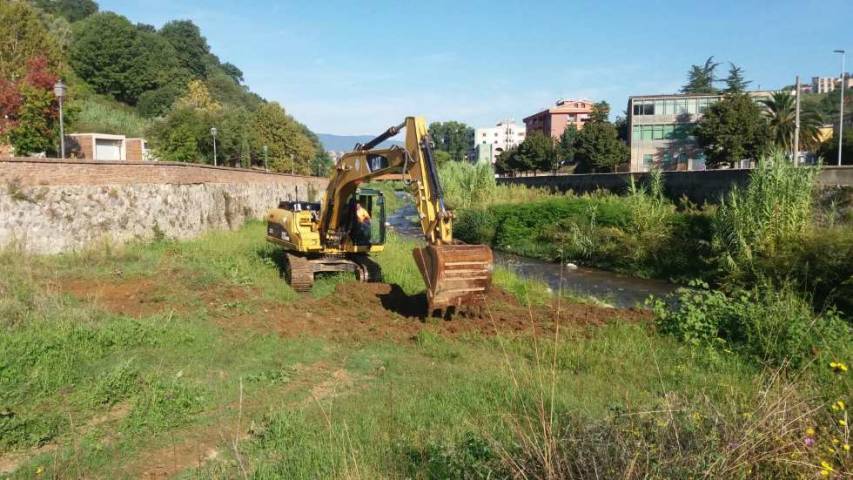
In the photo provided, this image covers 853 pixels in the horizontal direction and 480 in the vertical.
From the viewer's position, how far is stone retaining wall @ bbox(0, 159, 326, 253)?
1534cm

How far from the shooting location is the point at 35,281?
11992mm

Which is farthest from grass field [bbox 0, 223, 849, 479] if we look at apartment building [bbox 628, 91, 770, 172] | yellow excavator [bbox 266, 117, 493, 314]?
apartment building [bbox 628, 91, 770, 172]

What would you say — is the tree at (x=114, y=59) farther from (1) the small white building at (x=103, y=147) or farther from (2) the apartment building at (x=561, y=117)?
(2) the apartment building at (x=561, y=117)

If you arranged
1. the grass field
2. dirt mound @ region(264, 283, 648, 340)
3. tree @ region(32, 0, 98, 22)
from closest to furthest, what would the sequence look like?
the grass field, dirt mound @ region(264, 283, 648, 340), tree @ region(32, 0, 98, 22)

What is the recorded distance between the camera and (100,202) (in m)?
17.5

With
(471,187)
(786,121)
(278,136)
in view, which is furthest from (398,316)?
(786,121)

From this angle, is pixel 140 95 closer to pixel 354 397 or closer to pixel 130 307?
pixel 130 307

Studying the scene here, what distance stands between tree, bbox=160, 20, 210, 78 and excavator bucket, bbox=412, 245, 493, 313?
335 feet

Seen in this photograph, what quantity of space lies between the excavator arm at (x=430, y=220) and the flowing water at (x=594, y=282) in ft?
16.8

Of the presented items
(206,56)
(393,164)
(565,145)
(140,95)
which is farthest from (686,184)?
(206,56)

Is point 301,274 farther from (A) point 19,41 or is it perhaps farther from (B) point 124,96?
(B) point 124,96

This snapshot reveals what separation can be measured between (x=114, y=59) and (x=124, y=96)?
4.79 meters

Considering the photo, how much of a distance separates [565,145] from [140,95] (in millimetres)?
53310

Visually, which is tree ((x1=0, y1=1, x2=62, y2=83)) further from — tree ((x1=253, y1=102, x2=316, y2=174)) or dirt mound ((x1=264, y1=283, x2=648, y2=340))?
dirt mound ((x1=264, y1=283, x2=648, y2=340))
